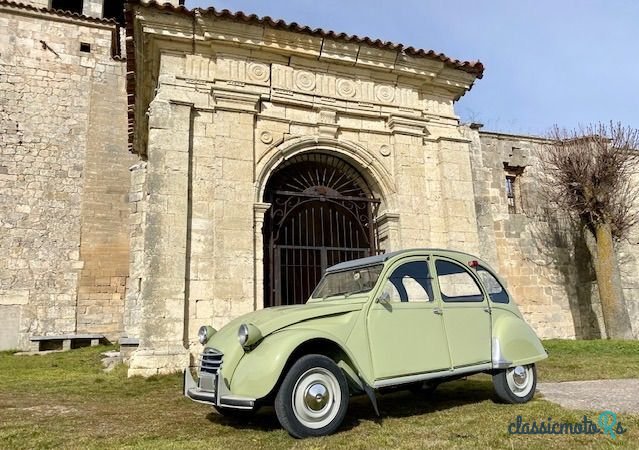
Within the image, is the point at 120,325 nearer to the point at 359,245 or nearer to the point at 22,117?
the point at 22,117

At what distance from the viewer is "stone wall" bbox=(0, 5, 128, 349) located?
1459 cm

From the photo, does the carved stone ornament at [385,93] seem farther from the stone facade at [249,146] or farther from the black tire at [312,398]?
the black tire at [312,398]

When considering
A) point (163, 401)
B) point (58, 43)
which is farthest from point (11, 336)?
point (163, 401)

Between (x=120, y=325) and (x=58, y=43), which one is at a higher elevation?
(x=58, y=43)

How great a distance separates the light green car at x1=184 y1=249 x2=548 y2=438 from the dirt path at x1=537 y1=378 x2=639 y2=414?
17.3 inches

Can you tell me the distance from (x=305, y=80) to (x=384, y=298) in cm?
534

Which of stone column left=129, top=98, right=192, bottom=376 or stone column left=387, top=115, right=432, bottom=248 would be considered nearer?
stone column left=129, top=98, right=192, bottom=376

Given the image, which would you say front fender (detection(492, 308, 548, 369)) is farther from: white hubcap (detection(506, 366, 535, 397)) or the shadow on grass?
the shadow on grass

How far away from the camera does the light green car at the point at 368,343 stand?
3.47m

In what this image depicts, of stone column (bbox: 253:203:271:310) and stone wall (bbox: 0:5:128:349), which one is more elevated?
stone wall (bbox: 0:5:128:349)

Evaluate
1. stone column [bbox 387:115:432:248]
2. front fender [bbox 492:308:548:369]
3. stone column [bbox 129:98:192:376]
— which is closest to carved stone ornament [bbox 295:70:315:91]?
stone column [bbox 387:115:432:248]

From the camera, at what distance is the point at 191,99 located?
753cm

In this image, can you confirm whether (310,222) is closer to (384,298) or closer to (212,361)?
(384,298)

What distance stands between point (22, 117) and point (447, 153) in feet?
45.2
